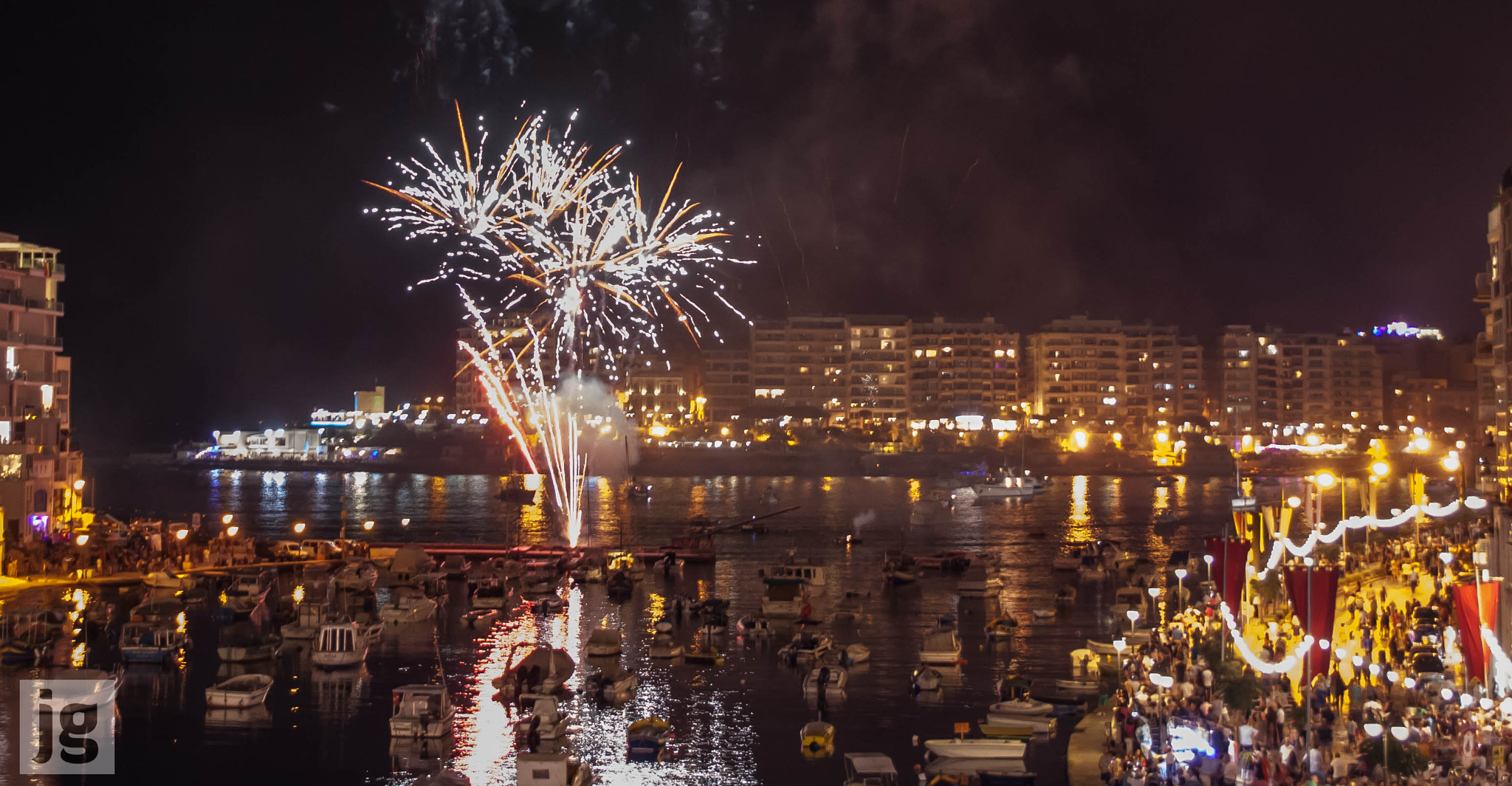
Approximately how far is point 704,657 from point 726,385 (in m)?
88.7

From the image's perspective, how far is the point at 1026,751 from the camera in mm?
17734

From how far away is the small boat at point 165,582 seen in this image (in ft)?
101

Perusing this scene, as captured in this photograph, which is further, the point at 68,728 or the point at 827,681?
the point at 827,681

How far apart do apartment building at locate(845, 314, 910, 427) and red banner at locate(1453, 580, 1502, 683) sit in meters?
93.7

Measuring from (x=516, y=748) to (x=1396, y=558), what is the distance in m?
24.3

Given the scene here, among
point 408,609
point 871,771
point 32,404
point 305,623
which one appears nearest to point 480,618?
point 408,609

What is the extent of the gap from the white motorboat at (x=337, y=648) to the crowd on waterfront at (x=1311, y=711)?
14.1m

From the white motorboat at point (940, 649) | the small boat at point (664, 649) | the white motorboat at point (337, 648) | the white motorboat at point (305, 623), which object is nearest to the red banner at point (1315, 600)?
the white motorboat at point (940, 649)

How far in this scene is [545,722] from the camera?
18.1 metres

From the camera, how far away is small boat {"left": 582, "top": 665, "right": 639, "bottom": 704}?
21.0m

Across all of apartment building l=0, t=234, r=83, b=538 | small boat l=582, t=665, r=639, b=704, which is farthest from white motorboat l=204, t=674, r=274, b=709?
apartment building l=0, t=234, r=83, b=538

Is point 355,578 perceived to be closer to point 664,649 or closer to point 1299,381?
point 664,649

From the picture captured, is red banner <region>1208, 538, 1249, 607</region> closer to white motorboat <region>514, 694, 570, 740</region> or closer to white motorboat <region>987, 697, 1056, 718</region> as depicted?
white motorboat <region>987, 697, 1056, 718</region>

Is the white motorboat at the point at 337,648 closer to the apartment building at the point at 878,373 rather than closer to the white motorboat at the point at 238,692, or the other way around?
the white motorboat at the point at 238,692
